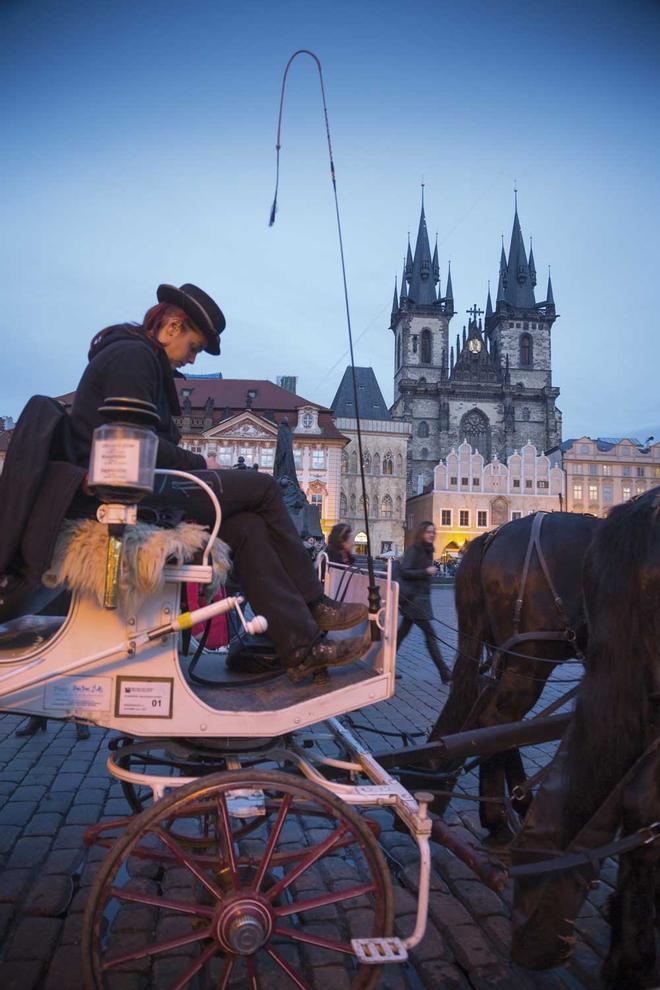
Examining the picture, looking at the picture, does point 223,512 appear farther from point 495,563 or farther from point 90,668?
point 495,563

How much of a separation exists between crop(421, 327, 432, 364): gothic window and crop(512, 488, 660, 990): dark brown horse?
73660 millimetres

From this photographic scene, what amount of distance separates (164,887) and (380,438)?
57.3 metres

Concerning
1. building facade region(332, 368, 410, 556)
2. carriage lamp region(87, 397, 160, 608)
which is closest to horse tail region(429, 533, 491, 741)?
carriage lamp region(87, 397, 160, 608)

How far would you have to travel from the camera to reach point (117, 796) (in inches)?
156

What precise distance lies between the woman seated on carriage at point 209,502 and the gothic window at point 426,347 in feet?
241

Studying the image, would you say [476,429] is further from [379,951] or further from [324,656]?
[379,951]

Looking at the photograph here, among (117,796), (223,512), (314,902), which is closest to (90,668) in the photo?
(223,512)

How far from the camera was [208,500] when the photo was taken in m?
2.40

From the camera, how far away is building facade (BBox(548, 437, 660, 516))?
58219mm

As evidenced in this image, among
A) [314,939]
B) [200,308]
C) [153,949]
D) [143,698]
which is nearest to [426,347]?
[200,308]

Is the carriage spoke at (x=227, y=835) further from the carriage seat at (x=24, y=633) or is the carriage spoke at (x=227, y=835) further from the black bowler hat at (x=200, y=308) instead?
the black bowler hat at (x=200, y=308)

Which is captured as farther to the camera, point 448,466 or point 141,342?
point 448,466

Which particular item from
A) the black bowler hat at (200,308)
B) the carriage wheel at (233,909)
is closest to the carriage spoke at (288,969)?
the carriage wheel at (233,909)

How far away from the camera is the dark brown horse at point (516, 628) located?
12.0 ft
